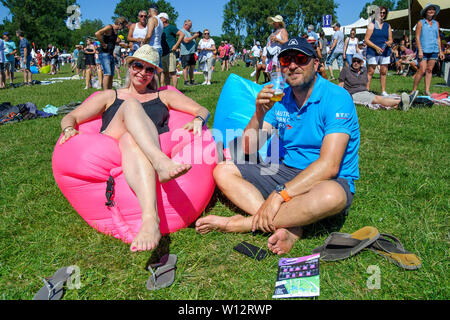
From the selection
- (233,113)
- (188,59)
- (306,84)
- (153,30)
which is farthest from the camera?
(188,59)

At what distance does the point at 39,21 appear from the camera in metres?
47.2

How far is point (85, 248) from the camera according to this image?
88.7 inches

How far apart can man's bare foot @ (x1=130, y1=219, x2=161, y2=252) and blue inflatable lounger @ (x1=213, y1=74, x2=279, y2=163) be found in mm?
1274

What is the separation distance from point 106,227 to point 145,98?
3.88 feet

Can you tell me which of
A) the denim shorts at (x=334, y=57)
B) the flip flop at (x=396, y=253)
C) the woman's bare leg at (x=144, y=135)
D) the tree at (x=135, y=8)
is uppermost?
the tree at (x=135, y=8)

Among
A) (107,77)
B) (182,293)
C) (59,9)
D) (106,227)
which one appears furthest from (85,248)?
(59,9)

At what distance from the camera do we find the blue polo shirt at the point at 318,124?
2254 millimetres

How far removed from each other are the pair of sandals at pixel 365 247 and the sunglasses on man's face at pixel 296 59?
1188mm

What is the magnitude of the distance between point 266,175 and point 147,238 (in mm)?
1076

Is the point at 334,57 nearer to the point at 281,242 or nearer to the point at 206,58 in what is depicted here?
the point at 206,58

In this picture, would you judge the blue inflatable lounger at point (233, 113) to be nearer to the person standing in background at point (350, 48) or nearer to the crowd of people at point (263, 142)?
the crowd of people at point (263, 142)

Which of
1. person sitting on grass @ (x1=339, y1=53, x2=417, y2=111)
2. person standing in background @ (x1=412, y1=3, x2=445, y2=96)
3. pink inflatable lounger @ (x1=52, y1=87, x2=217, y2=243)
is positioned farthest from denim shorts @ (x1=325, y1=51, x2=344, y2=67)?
pink inflatable lounger @ (x1=52, y1=87, x2=217, y2=243)

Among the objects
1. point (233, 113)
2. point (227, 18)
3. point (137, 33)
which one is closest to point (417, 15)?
point (137, 33)

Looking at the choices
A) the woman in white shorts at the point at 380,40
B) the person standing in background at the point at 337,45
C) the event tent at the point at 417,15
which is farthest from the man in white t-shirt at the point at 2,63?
the event tent at the point at 417,15
